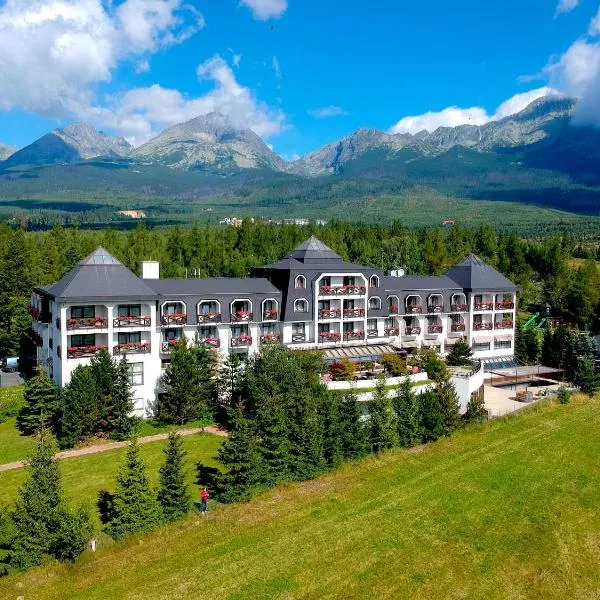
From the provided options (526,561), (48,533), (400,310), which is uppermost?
(400,310)

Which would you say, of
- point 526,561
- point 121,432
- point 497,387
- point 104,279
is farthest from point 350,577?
point 497,387

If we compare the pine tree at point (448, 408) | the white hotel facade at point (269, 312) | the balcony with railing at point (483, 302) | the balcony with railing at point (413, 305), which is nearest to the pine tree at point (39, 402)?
the white hotel facade at point (269, 312)

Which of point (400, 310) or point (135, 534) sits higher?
point (400, 310)

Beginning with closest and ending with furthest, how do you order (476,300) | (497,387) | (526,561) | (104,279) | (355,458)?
(526,561), (355,458), (104,279), (497,387), (476,300)

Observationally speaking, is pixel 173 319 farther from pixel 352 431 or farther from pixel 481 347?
pixel 481 347

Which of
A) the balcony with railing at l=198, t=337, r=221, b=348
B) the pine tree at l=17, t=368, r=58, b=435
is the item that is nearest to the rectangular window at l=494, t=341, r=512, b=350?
the balcony with railing at l=198, t=337, r=221, b=348

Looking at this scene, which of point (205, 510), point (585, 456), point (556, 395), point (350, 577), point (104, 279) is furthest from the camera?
point (556, 395)

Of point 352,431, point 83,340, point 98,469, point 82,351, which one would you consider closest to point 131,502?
point 98,469

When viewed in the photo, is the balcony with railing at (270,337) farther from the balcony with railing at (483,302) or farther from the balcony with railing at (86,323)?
the balcony with railing at (483,302)

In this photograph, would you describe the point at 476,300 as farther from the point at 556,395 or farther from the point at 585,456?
the point at 585,456
